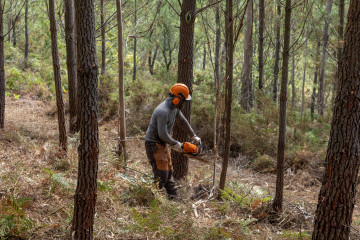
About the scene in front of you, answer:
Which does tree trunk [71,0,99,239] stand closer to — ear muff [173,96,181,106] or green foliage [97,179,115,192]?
green foliage [97,179,115,192]

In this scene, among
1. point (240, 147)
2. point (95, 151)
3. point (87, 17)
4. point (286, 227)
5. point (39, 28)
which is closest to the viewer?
point (87, 17)

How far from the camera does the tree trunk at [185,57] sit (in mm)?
6141

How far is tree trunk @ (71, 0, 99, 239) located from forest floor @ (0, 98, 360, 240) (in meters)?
0.59

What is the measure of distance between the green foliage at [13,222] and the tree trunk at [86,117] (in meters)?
0.65

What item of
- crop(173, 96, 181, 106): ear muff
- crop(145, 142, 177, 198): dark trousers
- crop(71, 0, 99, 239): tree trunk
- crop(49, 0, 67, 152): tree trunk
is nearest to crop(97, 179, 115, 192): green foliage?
crop(145, 142, 177, 198): dark trousers

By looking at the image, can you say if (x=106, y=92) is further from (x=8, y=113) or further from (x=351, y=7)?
(x=351, y=7)

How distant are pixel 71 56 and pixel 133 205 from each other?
5648 millimetres

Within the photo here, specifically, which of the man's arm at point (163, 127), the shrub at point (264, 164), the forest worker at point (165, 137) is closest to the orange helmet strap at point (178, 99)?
the forest worker at point (165, 137)

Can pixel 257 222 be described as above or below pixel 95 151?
below

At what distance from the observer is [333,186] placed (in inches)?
132

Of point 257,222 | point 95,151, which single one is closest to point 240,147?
point 257,222

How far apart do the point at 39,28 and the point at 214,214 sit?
28.0 metres

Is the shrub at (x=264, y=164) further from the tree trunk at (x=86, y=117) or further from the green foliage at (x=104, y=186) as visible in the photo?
the tree trunk at (x=86, y=117)

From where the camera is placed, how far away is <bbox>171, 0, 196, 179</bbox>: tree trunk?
20.1 feet
